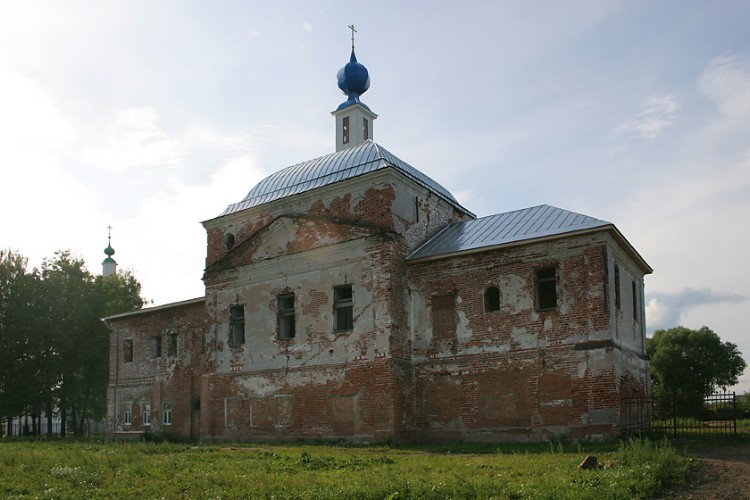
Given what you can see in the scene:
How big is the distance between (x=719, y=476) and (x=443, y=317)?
30.1 ft

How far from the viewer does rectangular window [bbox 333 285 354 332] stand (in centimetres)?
1955

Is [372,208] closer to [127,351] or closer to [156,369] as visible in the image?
[156,369]

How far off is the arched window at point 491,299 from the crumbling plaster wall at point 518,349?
0.14 meters

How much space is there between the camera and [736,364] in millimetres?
42000

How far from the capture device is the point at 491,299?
18.1m

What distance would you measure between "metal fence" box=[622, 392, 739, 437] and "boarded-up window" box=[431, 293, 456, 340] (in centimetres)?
459

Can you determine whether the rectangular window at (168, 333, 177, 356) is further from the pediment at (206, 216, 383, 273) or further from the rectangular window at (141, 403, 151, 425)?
the pediment at (206, 216, 383, 273)

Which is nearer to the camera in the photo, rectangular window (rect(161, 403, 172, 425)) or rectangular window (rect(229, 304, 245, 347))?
rectangular window (rect(229, 304, 245, 347))

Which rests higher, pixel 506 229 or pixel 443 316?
pixel 506 229

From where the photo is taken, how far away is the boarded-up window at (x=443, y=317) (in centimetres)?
1839

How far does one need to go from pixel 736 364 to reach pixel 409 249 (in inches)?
1222

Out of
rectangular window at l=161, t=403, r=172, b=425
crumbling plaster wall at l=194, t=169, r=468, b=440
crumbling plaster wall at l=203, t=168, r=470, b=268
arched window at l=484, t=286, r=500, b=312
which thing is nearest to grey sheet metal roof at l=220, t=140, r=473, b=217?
crumbling plaster wall at l=203, t=168, r=470, b=268

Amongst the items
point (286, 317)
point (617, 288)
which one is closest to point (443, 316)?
point (617, 288)

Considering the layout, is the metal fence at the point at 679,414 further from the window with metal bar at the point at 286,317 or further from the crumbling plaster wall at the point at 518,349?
the window with metal bar at the point at 286,317
